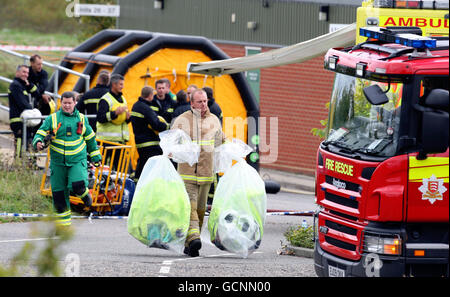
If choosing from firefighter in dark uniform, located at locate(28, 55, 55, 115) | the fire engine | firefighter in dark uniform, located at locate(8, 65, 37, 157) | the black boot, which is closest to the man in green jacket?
the black boot

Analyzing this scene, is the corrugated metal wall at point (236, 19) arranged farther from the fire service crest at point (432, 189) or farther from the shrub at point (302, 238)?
the fire service crest at point (432, 189)

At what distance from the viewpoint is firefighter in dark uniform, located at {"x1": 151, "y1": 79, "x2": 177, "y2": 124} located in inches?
543

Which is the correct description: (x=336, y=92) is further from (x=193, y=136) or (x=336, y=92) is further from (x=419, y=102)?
(x=193, y=136)

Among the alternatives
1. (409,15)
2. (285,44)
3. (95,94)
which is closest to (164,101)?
(95,94)

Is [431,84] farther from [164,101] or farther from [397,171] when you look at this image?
[164,101]

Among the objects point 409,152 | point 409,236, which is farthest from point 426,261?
point 409,152

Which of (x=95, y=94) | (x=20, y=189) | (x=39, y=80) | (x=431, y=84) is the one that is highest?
(x=431, y=84)

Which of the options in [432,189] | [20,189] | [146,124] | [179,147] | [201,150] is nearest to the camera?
[432,189]

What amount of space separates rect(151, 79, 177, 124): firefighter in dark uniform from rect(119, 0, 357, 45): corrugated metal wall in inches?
266

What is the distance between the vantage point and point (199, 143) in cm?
982

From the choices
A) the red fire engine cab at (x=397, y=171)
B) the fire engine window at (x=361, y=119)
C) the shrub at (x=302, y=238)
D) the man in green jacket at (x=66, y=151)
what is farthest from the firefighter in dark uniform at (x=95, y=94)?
the red fire engine cab at (x=397, y=171)

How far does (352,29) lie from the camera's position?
11.0 meters

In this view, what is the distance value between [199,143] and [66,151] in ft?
6.67

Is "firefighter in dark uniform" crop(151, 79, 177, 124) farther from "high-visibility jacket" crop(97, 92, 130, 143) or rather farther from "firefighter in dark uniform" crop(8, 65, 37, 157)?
"firefighter in dark uniform" crop(8, 65, 37, 157)
